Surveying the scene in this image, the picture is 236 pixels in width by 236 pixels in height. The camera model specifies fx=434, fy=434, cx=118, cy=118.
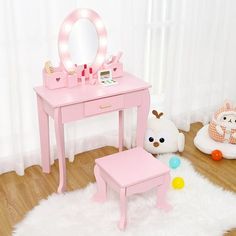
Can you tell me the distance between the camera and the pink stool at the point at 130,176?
257 cm

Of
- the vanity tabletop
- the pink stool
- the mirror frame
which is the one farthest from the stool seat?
the mirror frame

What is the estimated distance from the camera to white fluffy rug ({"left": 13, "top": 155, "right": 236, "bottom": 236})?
8.63 feet

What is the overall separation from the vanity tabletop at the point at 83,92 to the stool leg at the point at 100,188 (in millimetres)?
459

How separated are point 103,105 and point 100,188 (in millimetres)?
550

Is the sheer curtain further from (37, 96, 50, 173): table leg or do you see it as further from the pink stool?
the pink stool

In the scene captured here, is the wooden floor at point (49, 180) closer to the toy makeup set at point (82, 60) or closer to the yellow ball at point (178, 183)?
the yellow ball at point (178, 183)

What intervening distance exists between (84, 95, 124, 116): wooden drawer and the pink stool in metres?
0.32

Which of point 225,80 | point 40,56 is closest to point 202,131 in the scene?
point 225,80

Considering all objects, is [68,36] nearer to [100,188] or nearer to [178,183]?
[100,188]

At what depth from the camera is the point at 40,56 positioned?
3.12 metres

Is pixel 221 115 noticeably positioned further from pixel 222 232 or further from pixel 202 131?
pixel 222 232

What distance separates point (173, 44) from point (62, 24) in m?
1.14

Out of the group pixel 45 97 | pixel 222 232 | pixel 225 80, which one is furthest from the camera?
pixel 225 80

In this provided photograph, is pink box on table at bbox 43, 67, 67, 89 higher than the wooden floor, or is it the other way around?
pink box on table at bbox 43, 67, 67, 89
